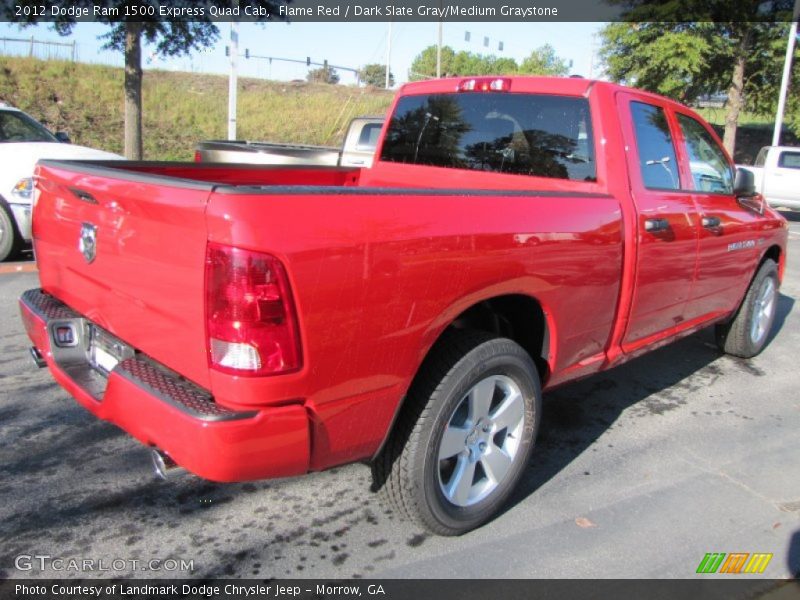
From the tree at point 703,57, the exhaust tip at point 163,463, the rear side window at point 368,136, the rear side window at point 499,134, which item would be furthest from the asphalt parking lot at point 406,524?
the tree at point 703,57

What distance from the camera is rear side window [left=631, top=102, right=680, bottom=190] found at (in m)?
3.45

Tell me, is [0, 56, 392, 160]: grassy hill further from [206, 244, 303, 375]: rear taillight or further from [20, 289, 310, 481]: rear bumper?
[206, 244, 303, 375]: rear taillight

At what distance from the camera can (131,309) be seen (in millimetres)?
2393

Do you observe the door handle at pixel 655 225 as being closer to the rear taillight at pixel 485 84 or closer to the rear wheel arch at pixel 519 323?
the rear wheel arch at pixel 519 323

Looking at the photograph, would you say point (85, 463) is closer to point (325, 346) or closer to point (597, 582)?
point (325, 346)

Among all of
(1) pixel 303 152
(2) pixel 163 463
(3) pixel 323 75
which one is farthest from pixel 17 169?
(3) pixel 323 75

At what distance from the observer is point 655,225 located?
11.0 ft

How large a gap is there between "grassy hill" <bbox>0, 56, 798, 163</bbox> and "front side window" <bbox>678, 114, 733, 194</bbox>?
17.7 metres

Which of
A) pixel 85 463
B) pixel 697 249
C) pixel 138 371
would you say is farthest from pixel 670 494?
pixel 85 463

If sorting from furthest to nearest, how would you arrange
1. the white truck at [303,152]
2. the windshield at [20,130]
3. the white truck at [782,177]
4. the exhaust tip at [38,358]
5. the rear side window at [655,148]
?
1. the white truck at [782,177]
2. the white truck at [303,152]
3. the windshield at [20,130]
4. the rear side window at [655,148]
5. the exhaust tip at [38,358]

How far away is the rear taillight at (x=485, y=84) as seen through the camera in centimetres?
367

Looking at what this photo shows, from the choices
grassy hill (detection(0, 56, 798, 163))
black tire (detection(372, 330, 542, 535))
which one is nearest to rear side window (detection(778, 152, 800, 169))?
grassy hill (detection(0, 56, 798, 163))

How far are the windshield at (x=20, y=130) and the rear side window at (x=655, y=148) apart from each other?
741 cm

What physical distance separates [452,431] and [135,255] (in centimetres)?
136
